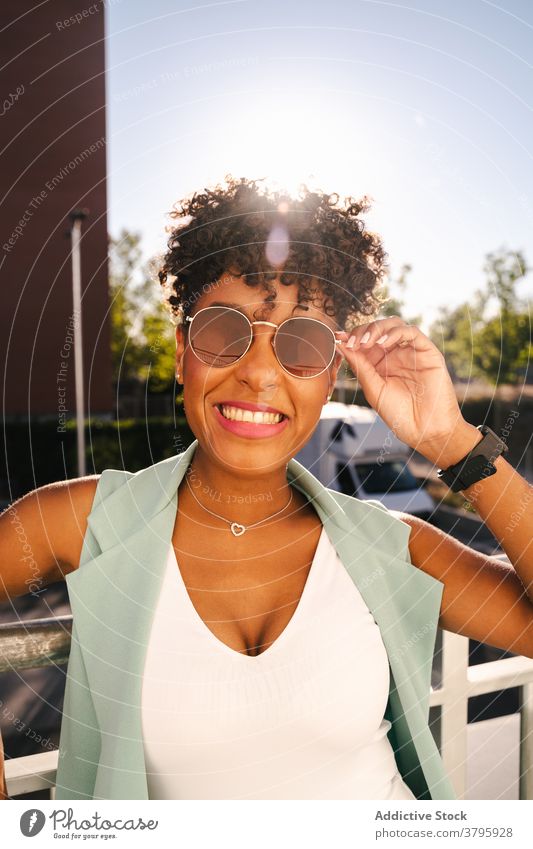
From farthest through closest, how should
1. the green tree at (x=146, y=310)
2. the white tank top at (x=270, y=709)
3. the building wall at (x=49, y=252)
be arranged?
the building wall at (x=49, y=252), the green tree at (x=146, y=310), the white tank top at (x=270, y=709)

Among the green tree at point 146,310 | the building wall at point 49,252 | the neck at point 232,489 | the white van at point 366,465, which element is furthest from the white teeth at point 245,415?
the white van at point 366,465

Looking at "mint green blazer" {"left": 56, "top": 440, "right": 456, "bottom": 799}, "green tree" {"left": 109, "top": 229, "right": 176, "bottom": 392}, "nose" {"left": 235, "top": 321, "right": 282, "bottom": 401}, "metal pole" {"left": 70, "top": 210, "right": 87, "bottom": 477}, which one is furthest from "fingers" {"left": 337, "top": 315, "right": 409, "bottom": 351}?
"metal pole" {"left": 70, "top": 210, "right": 87, "bottom": 477}

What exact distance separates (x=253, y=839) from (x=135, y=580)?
0.45 metres

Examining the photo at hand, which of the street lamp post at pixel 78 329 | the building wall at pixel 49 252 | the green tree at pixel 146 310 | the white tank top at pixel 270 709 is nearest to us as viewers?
the white tank top at pixel 270 709

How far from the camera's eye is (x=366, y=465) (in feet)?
18.7

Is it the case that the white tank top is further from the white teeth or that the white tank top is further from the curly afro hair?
the curly afro hair

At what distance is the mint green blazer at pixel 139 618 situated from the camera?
0.91 meters

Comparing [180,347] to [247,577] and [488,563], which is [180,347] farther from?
[488,563]

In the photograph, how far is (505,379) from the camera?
579 cm

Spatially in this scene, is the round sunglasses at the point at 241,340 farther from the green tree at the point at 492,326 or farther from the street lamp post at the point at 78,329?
the street lamp post at the point at 78,329

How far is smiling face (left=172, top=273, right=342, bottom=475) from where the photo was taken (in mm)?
923

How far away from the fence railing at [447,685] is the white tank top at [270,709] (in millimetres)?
160

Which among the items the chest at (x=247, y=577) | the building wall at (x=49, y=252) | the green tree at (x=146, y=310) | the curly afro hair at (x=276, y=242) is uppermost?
the building wall at (x=49, y=252)

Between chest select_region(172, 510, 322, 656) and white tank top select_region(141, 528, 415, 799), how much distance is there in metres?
0.02
